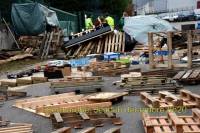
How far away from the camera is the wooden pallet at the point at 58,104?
10.1 m

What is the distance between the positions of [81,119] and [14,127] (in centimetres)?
124

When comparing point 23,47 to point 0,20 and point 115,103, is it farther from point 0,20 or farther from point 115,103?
Answer: point 115,103

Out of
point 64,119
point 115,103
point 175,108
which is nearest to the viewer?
point 64,119

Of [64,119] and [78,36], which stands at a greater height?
[78,36]

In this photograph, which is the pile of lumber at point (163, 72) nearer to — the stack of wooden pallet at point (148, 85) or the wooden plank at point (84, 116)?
the stack of wooden pallet at point (148, 85)

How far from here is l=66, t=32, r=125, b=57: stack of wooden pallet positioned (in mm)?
25625

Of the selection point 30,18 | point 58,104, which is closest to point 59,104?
point 58,104

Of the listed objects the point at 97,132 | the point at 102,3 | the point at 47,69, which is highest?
the point at 102,3

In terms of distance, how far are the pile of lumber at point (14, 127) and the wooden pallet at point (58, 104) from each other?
890 millimetres

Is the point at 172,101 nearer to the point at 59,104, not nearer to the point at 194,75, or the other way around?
the point at 59,104

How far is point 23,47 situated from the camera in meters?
28.0

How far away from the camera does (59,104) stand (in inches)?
419

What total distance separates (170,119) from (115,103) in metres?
3.13

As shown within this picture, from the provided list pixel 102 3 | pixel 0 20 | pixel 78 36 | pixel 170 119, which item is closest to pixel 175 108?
pixel 170 119
